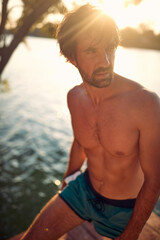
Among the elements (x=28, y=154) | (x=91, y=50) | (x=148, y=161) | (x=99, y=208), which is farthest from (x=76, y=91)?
(x=28, y=154)

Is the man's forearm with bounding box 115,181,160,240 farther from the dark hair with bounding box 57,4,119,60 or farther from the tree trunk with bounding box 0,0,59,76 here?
the tree trunk with bounding box 0,0,59,76

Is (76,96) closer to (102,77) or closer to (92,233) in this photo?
(102,77)

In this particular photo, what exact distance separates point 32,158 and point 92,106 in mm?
7672

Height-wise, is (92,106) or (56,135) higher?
(92,106)

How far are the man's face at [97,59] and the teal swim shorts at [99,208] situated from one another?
1.08 m

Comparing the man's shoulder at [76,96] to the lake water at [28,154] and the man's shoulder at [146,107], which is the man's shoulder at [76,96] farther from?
the man's shoulder at [146,107]

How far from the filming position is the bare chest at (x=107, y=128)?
1.50m

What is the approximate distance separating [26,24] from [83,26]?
1.88 meters

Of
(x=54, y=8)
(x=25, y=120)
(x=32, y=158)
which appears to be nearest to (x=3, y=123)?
(x=25, y=120)

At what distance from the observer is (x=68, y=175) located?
224 centimetres

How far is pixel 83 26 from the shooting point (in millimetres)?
1651

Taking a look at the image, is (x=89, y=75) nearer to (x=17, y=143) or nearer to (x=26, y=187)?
(x=26, y=187)

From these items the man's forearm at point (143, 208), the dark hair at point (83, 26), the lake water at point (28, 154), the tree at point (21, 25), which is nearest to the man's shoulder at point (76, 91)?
the dark hair at point (83, 26)

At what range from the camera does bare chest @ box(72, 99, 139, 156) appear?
59.0 inches
